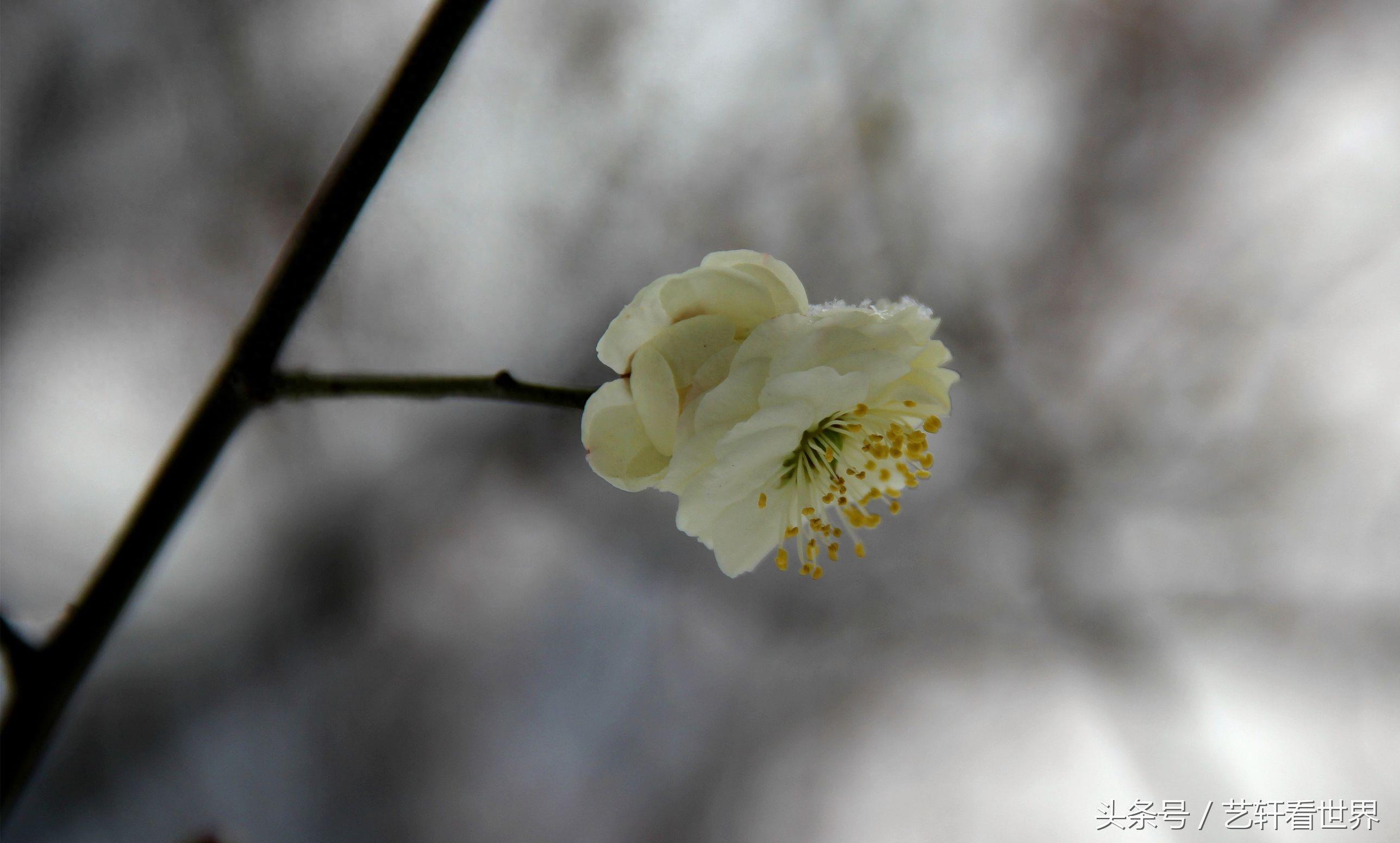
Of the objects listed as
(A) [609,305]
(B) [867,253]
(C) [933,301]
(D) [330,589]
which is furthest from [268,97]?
(C) [933,301]

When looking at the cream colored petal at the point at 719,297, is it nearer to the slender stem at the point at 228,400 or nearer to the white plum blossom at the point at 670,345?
the white plum blossom at the point at 670,345

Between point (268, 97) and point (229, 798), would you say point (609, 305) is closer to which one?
point (268, 97)

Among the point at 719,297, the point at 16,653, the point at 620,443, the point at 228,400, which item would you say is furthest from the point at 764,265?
the point at 16,653

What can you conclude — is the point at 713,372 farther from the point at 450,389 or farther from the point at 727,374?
the point at 450,389

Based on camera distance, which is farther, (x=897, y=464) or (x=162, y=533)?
(x=897, y=464)

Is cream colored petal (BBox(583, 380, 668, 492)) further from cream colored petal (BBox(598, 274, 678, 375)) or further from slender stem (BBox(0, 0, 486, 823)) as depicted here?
slender stem (BBox(0, 0, 486, 823))

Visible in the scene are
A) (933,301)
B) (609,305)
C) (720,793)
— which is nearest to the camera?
(609,305)
